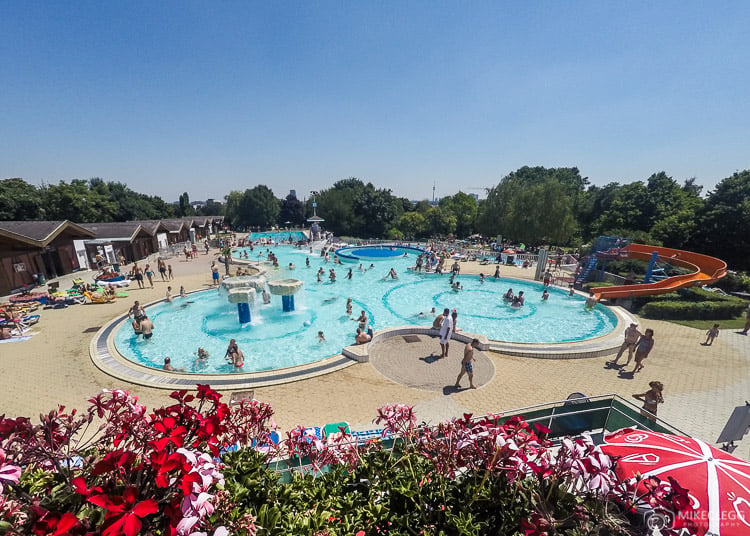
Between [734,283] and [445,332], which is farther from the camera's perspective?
[734,283]

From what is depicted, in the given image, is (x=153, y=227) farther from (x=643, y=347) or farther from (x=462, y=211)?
(x=462, y=211)

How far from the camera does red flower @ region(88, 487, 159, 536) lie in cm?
141

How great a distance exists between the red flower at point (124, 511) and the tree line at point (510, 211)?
128ft

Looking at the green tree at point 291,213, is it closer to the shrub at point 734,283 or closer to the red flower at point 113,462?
the shrub at point 734,283

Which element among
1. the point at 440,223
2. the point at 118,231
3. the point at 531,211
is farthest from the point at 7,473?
the point at 440,223

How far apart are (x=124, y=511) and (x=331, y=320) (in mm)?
15368

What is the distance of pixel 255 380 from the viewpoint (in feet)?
30.8

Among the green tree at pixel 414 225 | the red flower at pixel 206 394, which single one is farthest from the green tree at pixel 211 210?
the red flower at pixel 206 394

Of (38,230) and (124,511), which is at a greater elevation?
(38,230)

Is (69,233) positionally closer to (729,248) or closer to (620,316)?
(620,316)

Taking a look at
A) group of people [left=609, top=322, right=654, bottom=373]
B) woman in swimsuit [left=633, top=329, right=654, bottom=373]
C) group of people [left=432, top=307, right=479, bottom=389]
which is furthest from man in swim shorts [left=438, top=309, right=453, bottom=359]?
woman in swimsuit [left=633, top=329, right=654, bottom=373]

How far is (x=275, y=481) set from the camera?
2.88 metres

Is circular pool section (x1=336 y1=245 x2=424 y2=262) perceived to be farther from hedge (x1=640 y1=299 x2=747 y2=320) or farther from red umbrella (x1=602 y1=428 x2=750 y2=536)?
red umbrella (x1=602 y1=428 x2=750 y2=536)

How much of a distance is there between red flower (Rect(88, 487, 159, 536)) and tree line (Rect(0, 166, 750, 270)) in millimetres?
39138
